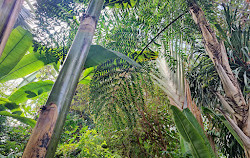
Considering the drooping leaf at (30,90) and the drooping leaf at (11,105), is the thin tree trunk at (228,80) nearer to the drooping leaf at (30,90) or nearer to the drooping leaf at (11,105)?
the drooping leaf at (30,90)

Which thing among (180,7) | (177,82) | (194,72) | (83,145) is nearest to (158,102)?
(194,72)

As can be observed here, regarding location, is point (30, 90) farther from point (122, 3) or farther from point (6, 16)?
point (6, 16)

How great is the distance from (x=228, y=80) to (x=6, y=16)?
3.72 feet

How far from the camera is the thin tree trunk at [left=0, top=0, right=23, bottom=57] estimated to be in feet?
1.03

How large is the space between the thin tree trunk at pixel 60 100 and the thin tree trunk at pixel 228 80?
0.91 metres

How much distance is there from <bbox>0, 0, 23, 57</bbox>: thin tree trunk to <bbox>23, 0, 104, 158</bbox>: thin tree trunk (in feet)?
0.45

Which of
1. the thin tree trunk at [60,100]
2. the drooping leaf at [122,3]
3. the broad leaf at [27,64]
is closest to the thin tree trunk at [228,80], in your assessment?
the drooping leaf at [122,3]

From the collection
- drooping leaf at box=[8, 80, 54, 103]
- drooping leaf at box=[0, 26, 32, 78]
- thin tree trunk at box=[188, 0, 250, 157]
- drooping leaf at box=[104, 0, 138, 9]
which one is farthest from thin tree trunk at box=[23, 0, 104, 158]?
drooping leaf at box=[8, 80, 54, 103]

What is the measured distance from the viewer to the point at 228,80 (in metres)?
0.96

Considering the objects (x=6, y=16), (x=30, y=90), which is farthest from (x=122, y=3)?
(x=30, y=90)

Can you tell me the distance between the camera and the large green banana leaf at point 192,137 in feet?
2.45

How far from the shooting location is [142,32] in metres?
1.15

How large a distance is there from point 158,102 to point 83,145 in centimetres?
121

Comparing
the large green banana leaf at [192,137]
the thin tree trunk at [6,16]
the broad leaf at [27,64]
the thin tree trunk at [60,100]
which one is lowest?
the large green banana leaf at [192,137]
